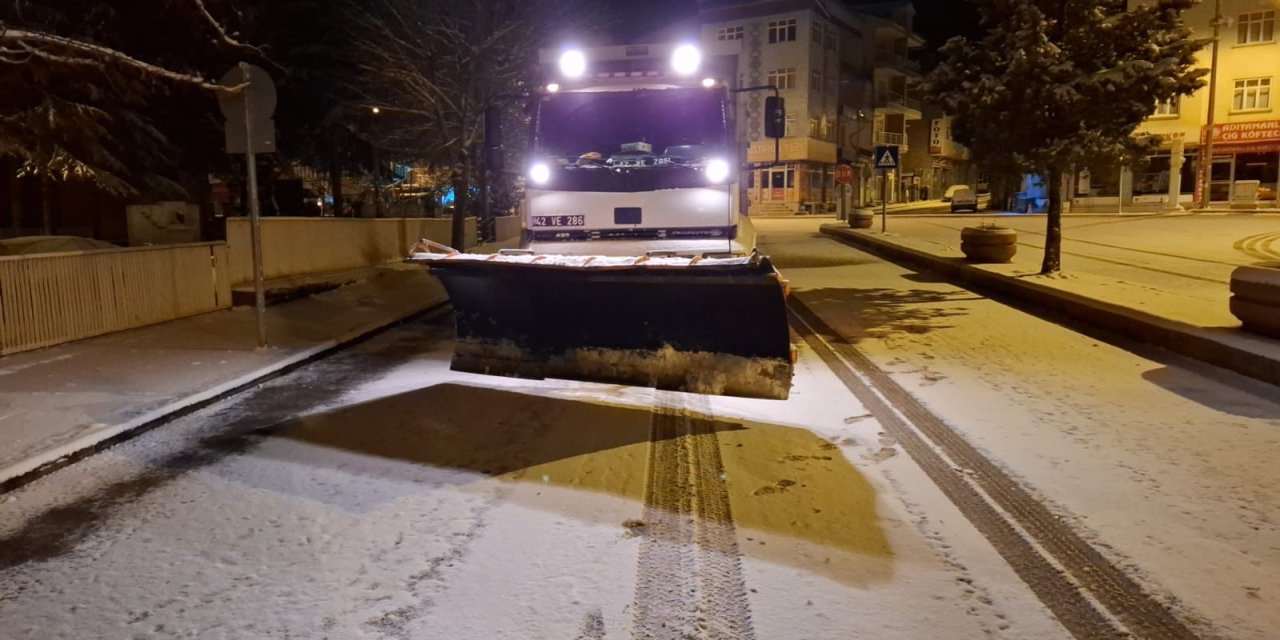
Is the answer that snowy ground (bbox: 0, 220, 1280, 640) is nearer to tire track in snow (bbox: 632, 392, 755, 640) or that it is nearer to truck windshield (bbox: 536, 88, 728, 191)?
tire track in snow (bbox: 632, 392, 755, 640)

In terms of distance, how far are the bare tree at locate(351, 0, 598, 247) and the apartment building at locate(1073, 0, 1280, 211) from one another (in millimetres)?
29067

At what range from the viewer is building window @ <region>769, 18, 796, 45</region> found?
2194 inches

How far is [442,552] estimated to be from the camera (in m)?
4.29

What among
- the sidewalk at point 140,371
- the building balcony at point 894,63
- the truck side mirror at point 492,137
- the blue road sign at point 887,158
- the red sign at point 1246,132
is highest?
the building balcony at point 894,63

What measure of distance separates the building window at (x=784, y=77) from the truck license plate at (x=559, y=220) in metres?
50.3

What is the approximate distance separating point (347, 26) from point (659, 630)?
77.0 feet

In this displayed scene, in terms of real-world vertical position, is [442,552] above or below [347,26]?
below

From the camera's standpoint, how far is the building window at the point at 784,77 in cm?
5659

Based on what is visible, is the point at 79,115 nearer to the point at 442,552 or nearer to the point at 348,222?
the point at 348,222

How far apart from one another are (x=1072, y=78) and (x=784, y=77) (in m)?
45.1

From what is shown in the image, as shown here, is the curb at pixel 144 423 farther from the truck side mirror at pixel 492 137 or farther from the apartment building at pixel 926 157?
the apartment building at pixel 926 157

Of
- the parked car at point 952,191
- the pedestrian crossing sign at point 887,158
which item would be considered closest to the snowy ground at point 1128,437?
the pedestrian crossing sign at point 887,158

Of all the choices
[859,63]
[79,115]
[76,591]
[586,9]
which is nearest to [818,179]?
[859,63]

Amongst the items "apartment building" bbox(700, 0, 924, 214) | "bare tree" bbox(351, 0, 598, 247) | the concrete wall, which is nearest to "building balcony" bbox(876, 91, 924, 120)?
"apartment building" bbox(700, 0, 924, 214)
